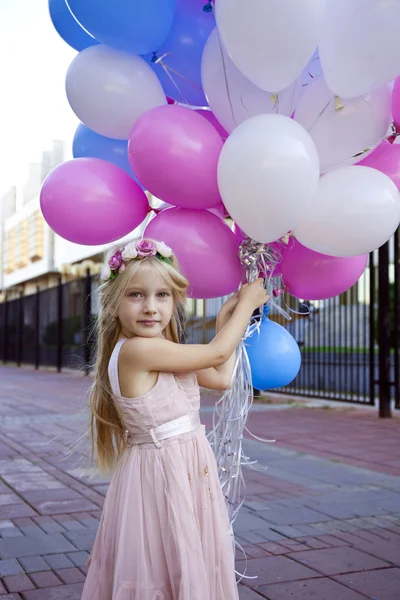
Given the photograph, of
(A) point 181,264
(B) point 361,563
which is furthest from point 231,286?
(B) point 361,563

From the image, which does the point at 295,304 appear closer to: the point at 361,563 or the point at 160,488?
the point at 361,563

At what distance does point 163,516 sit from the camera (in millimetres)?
1963

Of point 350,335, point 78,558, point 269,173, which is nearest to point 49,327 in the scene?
point 350,335

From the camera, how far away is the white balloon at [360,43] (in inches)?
78.9

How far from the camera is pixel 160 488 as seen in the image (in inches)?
78.0

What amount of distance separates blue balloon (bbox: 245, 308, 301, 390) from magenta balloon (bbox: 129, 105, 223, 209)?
466 mm

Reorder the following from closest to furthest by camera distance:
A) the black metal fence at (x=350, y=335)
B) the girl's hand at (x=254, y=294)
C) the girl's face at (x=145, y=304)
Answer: the girl's face at (x=145, y=304)
the girl's hand at (x=254, y=294)
the black metal fence at (x=350, y=335)

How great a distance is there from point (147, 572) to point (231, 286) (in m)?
0.93

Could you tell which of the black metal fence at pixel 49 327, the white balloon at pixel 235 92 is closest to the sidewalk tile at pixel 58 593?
the white balloon at pixel 235 92

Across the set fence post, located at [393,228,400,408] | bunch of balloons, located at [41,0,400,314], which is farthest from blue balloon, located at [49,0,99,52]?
fence post, located at [393,228,400,408]

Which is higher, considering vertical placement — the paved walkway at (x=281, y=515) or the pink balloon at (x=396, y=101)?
the pink balloon at (x=396, y=101)

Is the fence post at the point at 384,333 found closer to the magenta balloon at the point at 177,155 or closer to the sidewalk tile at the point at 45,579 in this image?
the sidewalk tile at the point at 45,579

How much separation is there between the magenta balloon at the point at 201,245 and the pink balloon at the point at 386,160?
539 millimetres

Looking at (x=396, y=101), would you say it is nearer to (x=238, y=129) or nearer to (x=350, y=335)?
(x=238, y=129)
